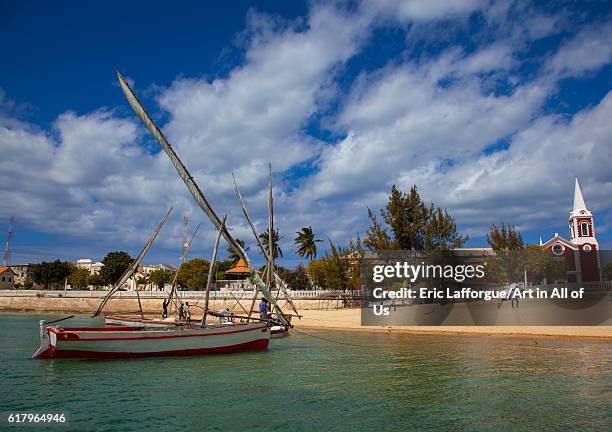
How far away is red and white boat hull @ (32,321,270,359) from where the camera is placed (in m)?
22.2

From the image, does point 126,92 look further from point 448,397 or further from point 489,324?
point 489,324

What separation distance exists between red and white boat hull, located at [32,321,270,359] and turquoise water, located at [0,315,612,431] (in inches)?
19.3

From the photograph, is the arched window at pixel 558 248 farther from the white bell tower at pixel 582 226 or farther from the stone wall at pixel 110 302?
the stone wall at pixel 110 302

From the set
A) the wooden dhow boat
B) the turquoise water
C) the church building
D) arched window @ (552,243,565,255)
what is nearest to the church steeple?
the church building

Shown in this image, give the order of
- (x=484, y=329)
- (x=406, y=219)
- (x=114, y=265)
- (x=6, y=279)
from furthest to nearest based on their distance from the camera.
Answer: (x=6, y=279), (x=114, y=265), (x=406, y=219), (x=484, y=329)

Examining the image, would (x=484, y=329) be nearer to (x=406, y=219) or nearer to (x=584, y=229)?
(x=406, y=219)

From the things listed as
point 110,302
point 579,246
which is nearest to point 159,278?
point 110,302

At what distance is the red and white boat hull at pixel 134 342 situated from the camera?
22.2 metres

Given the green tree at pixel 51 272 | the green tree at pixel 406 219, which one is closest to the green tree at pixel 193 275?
the green tree at pixel 51 272

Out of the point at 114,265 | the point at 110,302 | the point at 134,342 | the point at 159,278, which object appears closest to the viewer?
the point at 134,342

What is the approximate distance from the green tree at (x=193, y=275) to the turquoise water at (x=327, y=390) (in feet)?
238

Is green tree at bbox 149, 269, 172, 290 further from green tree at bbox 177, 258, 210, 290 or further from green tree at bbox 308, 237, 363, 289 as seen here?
green tree at bbox 308, 237, 363, 289

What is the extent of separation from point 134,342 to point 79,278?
10208cm

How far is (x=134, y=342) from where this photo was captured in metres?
23.0
